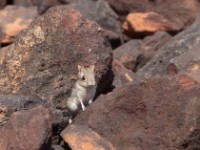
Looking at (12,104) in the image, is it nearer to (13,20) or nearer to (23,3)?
(13,20)

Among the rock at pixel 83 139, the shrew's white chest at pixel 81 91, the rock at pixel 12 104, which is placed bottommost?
the shrew's white chest at pixel 81 91

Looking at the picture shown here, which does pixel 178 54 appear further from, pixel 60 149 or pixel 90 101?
pixel 60 149

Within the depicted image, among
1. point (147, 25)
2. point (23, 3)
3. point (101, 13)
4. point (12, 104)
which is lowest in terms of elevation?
point (23, 3)

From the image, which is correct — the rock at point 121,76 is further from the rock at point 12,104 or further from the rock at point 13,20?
the rock at point 13,20

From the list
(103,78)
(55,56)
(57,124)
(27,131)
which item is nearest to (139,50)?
(103,78)

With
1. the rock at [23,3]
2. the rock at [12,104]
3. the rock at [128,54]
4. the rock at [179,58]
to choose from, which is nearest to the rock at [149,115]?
the rock at [12,104]

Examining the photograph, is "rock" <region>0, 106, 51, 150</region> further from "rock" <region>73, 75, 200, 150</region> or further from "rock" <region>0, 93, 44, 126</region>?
"rock" <region>73, 75, 200, 150</region>
